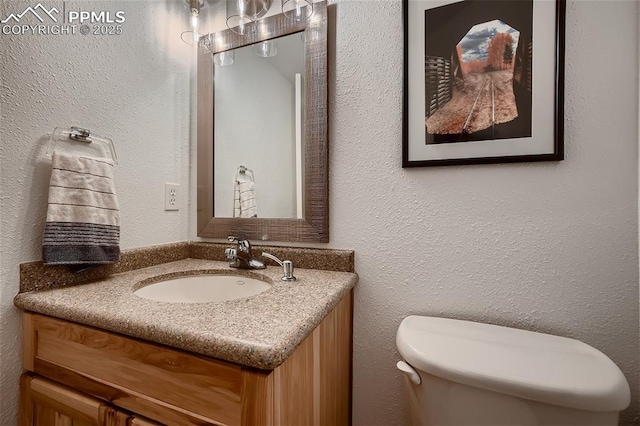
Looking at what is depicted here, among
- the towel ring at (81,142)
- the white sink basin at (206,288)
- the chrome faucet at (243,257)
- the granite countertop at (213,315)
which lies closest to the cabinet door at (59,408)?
the granite countertop at (213,315)

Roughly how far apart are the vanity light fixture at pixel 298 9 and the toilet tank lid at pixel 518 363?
1.11 metres

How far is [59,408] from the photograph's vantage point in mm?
674

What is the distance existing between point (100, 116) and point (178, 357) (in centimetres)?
82

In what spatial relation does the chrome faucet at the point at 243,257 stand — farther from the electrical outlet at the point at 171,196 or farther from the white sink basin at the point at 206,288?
the electrical outlet at the point at 171,196

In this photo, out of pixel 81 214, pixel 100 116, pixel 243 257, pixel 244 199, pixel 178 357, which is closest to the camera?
pixel 178 357

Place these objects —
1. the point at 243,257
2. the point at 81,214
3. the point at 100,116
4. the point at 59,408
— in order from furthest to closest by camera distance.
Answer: the point at 243,257 → the point at 100,116 → the point at 81,214 → the point at 59,408

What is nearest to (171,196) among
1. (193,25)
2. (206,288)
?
(206,288)

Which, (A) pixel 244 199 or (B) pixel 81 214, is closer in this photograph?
(B) pixel 81 214

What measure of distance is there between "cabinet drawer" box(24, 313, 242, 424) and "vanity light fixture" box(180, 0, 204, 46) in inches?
44.0

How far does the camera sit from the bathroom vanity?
19.3 inches

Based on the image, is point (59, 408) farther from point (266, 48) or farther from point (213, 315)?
point (266, 48)

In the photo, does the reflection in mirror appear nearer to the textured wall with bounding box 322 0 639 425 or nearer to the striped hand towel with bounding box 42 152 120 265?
the textured wall with bounding box 322 0 639 425

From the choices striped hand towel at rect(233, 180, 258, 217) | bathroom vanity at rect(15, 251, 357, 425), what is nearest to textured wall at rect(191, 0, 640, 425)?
bathroom vanity at rect(15, 251, 357, 425)

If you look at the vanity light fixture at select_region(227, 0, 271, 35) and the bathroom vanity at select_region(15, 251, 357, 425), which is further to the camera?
the vanity light fixture at select_region(227, 0, 271, 35)
